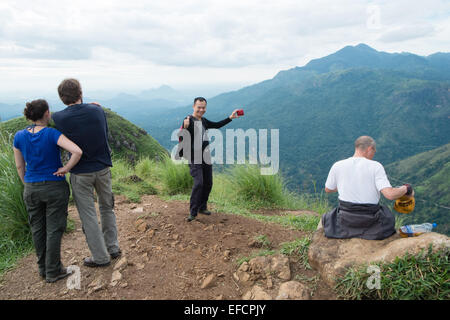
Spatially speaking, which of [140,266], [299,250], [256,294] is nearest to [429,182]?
[299,250]

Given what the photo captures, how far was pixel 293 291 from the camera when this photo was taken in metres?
2.87

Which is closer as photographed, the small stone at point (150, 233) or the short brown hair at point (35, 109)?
the short brown hair at point (35, 109)

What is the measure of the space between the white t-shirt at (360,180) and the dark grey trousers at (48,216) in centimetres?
291


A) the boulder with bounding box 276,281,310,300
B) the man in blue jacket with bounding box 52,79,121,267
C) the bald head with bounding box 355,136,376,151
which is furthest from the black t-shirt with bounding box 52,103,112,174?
the bald head with bounding box 355,136,376,151

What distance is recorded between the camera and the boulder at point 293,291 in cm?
282

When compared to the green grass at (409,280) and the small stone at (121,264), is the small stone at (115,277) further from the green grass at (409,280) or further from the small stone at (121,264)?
the green grass at (409,280)

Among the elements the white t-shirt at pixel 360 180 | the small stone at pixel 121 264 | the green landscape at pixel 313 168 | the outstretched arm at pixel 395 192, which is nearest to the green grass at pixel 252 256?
the green landscape at pixel 313 168

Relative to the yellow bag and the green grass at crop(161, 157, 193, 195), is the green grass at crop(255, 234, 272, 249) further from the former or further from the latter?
the green grass at crop(161, 157, 193, 195)

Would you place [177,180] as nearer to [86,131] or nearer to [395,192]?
[86,131]

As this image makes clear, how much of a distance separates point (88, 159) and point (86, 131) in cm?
30

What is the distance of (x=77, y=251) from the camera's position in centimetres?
400
